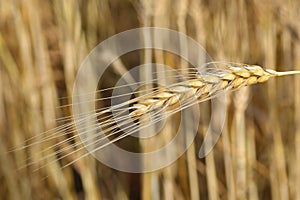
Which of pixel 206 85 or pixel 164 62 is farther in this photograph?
pixel 164 62

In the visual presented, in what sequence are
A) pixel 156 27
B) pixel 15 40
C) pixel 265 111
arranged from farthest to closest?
1. pixel 265 111
2. pixel 15 40
3. pixel 156 27

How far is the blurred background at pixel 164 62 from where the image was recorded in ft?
3.13

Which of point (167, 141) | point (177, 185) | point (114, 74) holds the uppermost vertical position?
point (114, 74)

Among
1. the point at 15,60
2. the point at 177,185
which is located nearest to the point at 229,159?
the point at 177,185

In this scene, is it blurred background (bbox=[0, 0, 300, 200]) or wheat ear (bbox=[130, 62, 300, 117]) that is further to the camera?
blurred background (bbox=[0, 0, 300, 200])

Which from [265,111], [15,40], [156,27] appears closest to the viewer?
[156,27]

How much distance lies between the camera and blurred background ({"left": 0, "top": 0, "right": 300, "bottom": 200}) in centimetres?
95

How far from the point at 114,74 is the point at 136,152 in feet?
0.61

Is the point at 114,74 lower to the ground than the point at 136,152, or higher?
higher

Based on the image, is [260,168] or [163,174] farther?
[260,168]

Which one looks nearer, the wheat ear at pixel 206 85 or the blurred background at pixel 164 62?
the wheat ear at pixel 206 85

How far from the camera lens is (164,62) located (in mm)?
953

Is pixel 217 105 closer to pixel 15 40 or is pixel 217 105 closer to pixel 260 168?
pixel 260 168

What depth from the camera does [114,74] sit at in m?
1.13
